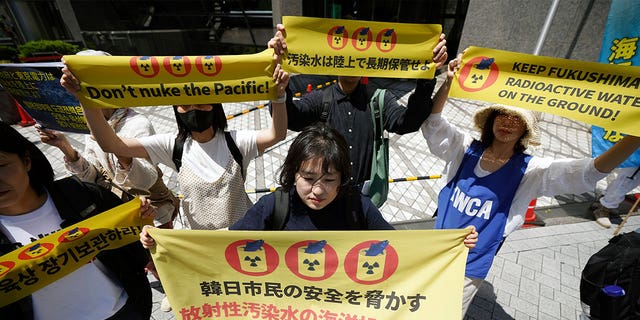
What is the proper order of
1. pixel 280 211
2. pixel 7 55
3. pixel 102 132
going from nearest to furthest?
pixel 280 211 → pixel 102 132 → pixel 7 55

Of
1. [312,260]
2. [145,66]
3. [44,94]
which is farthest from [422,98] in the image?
[44,94]

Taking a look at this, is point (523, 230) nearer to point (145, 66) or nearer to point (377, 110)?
point (377, 110)

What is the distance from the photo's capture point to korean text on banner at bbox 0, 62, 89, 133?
1939 millimetres

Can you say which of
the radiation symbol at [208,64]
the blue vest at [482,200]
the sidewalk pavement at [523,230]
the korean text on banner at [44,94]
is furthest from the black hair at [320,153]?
the sidewalk pavement at [523,230]

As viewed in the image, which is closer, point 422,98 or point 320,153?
point 320,153

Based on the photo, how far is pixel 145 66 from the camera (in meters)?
1.82

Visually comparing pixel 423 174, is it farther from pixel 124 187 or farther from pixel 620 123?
pixel 124 187

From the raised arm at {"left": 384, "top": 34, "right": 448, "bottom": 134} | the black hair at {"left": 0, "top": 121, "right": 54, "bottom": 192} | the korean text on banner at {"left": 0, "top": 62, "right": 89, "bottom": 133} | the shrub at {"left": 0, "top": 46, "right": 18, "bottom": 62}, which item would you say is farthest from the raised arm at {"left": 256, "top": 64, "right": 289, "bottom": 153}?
the shrub at {"left": 0, "top": 46, "right": 18, "bottom": 62}

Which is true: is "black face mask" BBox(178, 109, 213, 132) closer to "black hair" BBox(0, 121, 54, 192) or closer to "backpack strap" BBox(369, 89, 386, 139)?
"black hair" BBox(0, 121, 54, 192)

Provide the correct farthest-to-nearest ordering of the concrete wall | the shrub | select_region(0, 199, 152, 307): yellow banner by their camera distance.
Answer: the shrub → the concrete wall → select_region(0, 199, 152, 307): yellow banner

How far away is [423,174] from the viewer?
5.64 metres

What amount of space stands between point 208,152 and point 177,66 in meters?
0.62

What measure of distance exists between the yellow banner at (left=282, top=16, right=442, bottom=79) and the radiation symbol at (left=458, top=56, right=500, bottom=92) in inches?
9.4

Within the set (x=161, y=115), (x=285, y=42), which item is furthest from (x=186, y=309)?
(x=161, y=115)
